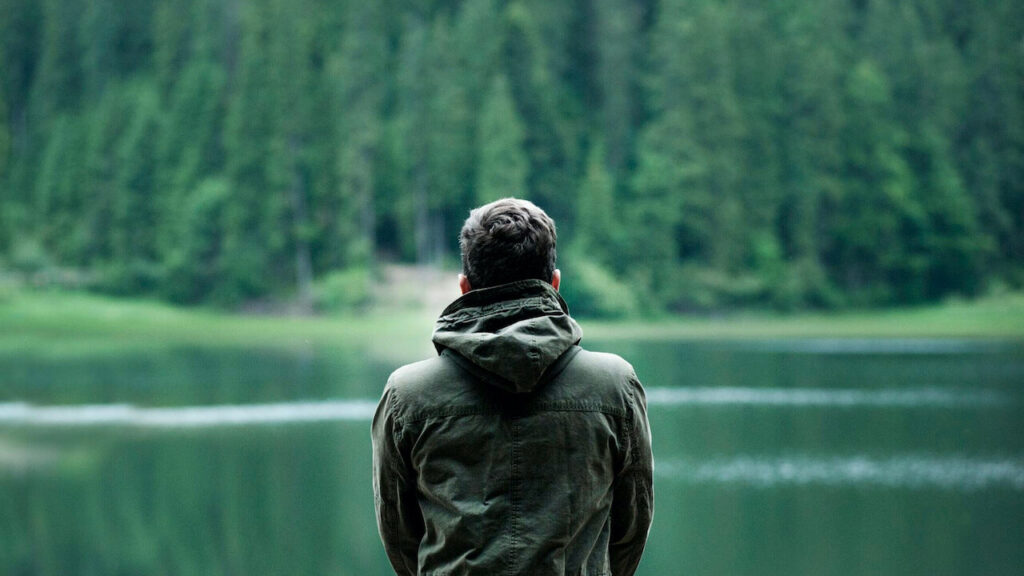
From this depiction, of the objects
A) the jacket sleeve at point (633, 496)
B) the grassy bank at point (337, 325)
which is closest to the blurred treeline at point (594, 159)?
the grassy bank at point (337, 325)

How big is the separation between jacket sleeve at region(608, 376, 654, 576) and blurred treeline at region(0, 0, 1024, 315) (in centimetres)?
3413

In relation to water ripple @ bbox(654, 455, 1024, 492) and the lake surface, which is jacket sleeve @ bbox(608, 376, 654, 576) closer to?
the lake surface

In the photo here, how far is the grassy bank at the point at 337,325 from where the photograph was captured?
30625 millimetres

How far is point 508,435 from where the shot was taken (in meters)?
1.67

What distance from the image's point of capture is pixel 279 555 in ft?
33.8

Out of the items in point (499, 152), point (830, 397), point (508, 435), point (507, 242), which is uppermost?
point (499, 152)

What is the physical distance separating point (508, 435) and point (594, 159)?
3815cm

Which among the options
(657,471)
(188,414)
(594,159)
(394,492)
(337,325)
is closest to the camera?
(394,492)

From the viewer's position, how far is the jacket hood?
1614 mm

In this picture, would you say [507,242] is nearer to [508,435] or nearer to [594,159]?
[508,435]

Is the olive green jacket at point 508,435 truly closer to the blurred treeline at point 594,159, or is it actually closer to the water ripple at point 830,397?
the water ripple at point 830,397

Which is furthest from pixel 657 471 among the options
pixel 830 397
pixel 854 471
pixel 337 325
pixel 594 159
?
pixel 594 159

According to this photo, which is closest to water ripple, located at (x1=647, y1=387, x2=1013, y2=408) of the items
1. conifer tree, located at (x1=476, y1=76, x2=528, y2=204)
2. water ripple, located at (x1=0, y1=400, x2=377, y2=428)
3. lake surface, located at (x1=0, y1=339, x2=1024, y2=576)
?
lake surface, located at (x1=0, y1=339, x2=1024, y2=576)

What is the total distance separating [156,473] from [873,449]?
943 cm
